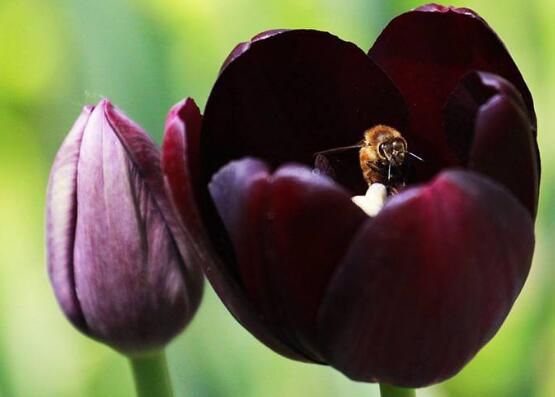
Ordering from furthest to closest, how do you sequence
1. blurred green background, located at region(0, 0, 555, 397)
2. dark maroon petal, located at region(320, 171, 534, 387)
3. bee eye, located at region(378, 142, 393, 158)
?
blurred green background, located at region(0, 0, 555, 397), bee eye, located at region(378, 142, 393, 158), dark maroon petal, located at region(320, 171, 534, 387)

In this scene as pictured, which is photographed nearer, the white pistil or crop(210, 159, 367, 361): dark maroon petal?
crop(210, 159, 367, 361): dark maroon petal

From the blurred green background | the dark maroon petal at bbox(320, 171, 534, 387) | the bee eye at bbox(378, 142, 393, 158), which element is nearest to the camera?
the dark maroon petal at bbox(320, 171, 534, 387)

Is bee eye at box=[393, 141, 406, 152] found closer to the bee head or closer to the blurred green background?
the bee head

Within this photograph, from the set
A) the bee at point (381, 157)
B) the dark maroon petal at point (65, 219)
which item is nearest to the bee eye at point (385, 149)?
the bee at point (381, 157)

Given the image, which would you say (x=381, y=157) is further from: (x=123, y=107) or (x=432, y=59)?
(x=123, y=107)

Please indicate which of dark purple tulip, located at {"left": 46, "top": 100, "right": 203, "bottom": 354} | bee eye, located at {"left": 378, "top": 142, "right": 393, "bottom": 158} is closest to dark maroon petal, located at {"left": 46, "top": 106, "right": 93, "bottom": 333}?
dark purple tulip, located at {"left": 46, "top": 100, "right": 203, "bottom": 354}

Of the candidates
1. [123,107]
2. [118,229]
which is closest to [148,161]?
[118,229]
